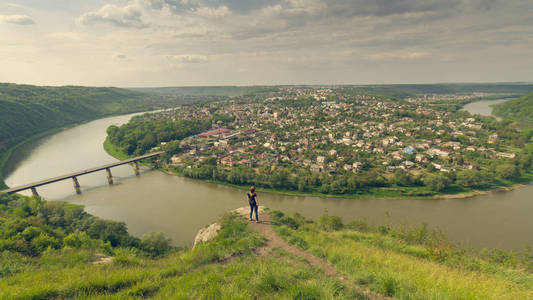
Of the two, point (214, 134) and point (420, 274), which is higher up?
point (420, 274)

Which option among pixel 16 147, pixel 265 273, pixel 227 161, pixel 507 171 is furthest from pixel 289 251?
pixel 16 147

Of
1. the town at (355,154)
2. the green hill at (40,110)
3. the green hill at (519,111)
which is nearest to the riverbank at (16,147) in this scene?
the green hill at (40,110)

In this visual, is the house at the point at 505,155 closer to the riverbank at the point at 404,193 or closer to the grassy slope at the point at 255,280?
the riverbank at the point at 404,193

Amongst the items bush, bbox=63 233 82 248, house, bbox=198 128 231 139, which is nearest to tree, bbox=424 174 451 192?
bush, bbox=63 233 82 248

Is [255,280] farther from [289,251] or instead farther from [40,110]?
[40,110]

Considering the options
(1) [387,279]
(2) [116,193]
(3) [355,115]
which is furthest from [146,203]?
(3) [355,115]

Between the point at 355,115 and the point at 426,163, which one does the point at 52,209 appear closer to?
the point at 426,163

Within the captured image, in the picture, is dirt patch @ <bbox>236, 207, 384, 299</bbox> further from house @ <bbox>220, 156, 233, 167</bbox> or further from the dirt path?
house @ <bbox>220, 156, 233, 167</bbox>
